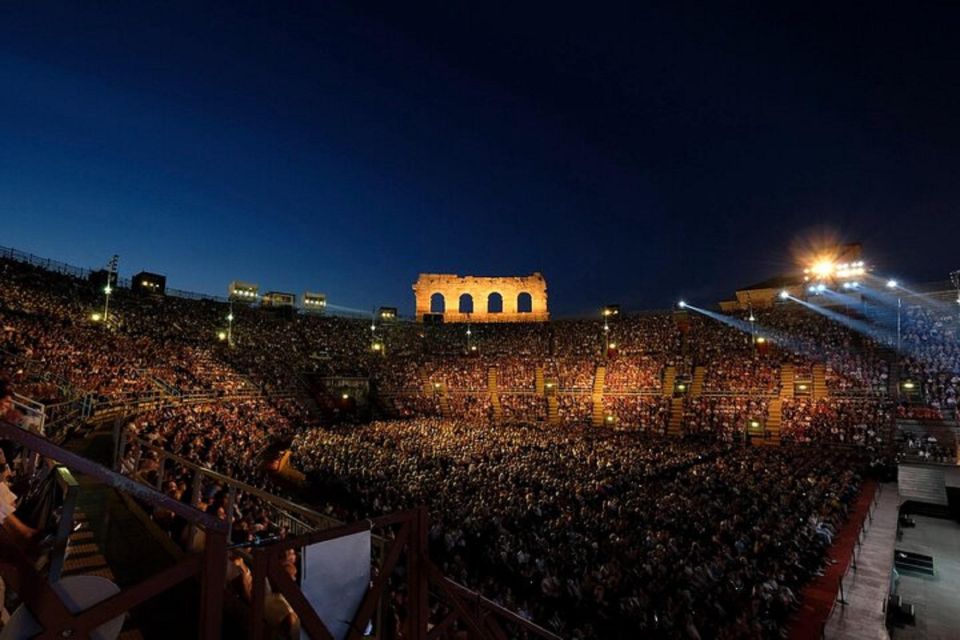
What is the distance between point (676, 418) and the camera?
107 feet

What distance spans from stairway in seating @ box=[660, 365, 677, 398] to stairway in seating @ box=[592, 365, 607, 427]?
4.48 m

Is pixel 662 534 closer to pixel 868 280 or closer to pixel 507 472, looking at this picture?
pixel 507 472

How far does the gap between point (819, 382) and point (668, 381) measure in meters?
9.18

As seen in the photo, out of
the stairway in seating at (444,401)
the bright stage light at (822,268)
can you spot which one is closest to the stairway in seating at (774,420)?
the stairway in seating at (444,401)

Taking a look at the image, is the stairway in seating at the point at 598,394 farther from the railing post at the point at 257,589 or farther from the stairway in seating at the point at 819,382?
the railing post at the point at 257,589

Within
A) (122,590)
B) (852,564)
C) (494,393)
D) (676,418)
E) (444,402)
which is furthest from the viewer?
(494,393)

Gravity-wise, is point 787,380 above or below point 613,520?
above

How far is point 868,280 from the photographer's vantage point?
1588 inches

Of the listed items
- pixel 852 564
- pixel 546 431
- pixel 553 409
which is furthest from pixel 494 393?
pixel 852 564

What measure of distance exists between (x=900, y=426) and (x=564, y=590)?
78.1 ft

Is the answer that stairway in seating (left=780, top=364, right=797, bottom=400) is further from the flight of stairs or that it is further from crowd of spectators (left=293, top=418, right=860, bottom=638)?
the flight of stairs

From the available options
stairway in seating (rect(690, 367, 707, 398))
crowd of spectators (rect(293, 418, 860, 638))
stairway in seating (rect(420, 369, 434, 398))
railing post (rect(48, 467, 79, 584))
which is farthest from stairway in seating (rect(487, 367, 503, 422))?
railing post (rect(48, 467, 79, 584))

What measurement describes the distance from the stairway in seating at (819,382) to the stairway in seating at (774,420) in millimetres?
2018

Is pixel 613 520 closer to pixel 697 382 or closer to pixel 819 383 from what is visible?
pixel 819 383
